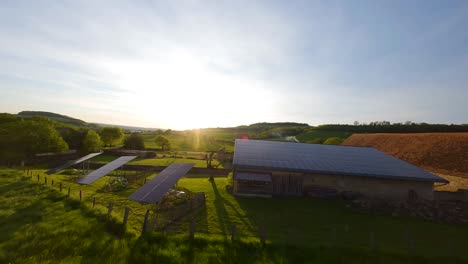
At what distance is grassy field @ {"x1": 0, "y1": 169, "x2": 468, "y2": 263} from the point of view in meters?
10.5

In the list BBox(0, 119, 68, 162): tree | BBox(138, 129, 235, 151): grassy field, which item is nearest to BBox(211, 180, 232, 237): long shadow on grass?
BBox(0, 119, 68, 162): tree

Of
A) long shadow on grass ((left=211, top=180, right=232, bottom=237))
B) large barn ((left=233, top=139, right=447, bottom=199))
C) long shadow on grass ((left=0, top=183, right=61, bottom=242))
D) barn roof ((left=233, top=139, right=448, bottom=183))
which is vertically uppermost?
barn roof ((left=233, top=139, right=448, bottom=183))

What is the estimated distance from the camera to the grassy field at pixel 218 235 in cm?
1048

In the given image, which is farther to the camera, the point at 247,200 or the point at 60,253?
the point at 247,200

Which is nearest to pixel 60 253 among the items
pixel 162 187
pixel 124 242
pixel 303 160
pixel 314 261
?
pixel 124 242

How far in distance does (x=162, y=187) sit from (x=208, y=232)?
4839 mm

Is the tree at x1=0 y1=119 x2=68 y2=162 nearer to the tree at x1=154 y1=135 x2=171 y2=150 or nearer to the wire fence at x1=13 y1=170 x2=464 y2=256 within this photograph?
the tree at x1=154 y1=135 x2=171 y2=150

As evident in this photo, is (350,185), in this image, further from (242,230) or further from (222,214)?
(242,230)

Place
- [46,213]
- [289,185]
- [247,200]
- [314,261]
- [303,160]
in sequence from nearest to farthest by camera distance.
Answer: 1. [314,261]
2. [46,213]
3. [247,200]
4. [289,185]
5. [303,160]

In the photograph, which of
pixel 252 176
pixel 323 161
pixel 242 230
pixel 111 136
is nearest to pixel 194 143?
pixel 111 136

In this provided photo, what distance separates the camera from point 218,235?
42.0ft

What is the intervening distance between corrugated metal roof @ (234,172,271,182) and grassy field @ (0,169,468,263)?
9.25 ft

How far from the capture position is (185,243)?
38.1 feet

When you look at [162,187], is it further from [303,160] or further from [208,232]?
[303,160]
